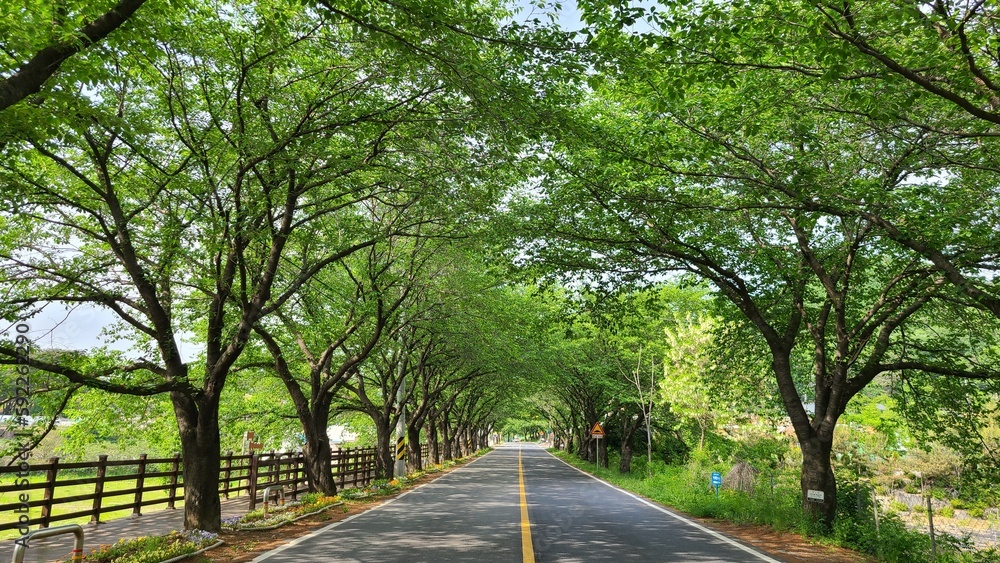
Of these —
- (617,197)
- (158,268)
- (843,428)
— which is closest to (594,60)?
(617,197)

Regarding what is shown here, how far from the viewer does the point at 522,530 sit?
407 inches

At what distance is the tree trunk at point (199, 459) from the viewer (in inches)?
376

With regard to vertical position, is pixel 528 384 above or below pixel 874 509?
above

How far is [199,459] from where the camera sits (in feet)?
31.9

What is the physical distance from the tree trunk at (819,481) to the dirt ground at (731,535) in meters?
0.66

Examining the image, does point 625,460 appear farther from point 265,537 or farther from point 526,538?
point 265,537

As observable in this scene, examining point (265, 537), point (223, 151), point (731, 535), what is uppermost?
point (223, 151)

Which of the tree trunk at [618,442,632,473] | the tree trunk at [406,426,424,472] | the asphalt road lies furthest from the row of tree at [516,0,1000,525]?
the tree trunk at [406,426,424,472]

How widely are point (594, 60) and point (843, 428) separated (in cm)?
2765

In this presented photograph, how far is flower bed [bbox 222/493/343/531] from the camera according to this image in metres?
10.6

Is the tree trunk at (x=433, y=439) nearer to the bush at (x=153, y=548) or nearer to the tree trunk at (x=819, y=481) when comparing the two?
the tree trunk at (x=819, y=481)

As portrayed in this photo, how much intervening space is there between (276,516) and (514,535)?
5413 mm

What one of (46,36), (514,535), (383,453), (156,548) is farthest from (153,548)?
(383,453)

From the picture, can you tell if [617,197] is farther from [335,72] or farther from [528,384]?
[528,384]
